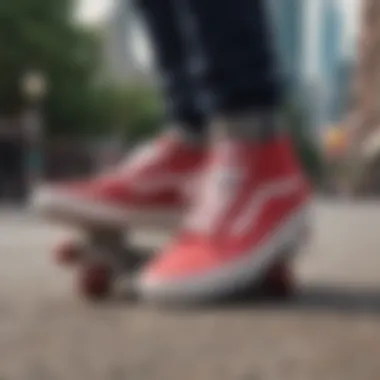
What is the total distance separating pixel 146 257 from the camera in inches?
57.3

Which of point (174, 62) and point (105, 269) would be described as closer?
point (105, 269)

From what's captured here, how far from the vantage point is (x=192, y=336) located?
100 centimetres

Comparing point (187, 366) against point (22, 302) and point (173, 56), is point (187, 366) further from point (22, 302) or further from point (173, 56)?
point (173, 56)

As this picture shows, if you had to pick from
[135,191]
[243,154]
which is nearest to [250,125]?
[243,154]

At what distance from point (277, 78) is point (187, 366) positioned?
61cm

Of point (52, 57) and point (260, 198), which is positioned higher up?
point (52, 57)

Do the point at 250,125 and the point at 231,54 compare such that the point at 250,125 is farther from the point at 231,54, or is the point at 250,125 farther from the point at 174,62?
the point at 174,62

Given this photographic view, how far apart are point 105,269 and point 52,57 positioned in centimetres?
1377

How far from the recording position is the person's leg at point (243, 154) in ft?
4.25

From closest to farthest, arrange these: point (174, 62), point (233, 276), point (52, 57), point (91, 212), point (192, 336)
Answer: point (192, 336) → point (233, 276) → point (91, 212) → point (174, 62) → point (52, 57)

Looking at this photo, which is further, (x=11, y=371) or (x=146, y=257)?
(x=146, y=257)

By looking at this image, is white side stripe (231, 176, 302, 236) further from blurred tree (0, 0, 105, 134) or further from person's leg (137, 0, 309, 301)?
blurred tree (0, 0, 105, 134)

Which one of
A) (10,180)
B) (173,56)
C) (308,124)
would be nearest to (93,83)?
(10,180)

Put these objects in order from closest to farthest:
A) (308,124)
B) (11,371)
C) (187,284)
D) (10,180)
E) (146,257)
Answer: (11,371), (187,284), (146,257), (10,180), (308,124)
